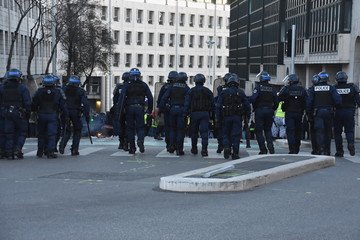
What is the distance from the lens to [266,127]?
15898 mm

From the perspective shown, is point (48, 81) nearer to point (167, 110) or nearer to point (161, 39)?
point (167, 110)

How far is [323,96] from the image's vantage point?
15672 millimetres

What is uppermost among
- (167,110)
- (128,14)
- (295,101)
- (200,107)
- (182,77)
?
(128,14)

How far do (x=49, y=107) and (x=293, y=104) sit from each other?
15.6 feet

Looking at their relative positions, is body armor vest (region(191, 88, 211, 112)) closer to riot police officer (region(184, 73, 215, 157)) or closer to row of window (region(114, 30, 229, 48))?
riot police officer (region(184, 73, 215, 157))

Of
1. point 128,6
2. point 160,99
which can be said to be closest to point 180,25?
point 128,6

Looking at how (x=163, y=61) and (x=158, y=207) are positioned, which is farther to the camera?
(x=163, y=61)

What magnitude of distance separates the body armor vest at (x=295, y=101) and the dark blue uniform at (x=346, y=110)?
706 millimetres

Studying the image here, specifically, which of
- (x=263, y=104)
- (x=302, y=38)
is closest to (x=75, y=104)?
(x=263, y=104)

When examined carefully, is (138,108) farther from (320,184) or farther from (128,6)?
(128,6)

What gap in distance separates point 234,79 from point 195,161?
170 centimetres

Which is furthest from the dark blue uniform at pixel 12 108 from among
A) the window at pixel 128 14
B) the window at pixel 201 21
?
the window at pixel 201 21

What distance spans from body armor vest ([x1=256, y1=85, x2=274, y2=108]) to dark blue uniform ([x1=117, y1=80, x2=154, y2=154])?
211 cm

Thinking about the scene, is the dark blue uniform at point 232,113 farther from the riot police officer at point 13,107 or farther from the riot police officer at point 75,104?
the riot police officer at point 13,107
